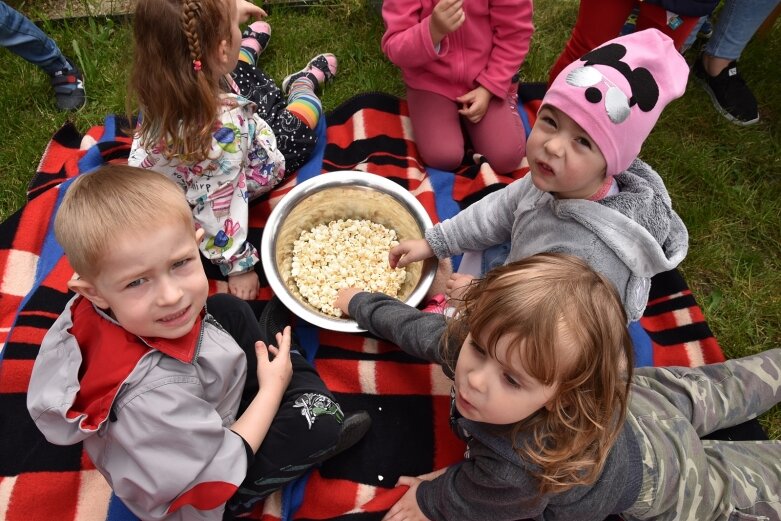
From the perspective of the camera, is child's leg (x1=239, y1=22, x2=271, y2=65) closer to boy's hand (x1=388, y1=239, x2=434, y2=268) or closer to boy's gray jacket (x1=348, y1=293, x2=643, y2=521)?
boy's hand (x1=388, y1=239, x2=434, y2=268)

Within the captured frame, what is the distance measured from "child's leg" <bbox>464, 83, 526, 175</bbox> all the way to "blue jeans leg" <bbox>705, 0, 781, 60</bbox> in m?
1.12

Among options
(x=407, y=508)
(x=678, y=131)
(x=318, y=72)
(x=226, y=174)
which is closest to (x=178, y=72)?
(x=226, y=174)

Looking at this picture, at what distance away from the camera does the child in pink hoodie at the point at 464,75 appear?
2.35 meters

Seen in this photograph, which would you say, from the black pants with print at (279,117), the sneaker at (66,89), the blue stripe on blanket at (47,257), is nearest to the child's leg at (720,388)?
the black pants with print at (279,117)

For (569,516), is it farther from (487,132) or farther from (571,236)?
(487,132)

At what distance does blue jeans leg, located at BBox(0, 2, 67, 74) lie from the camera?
8.02 ft

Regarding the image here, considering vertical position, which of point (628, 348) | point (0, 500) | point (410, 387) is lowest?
point (0, 500)

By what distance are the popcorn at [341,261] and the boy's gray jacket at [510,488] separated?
75cm

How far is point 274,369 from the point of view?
1.69 m

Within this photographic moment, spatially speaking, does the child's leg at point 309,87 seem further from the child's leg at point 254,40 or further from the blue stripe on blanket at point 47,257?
the blue stripe on blanket at point 47,257

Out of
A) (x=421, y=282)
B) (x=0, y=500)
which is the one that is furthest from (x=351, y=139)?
(x=0, y=500)

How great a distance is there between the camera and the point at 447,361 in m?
1.64

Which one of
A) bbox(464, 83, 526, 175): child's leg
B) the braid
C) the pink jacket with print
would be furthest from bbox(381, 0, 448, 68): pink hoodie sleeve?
the braid

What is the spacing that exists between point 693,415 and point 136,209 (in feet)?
5.74
